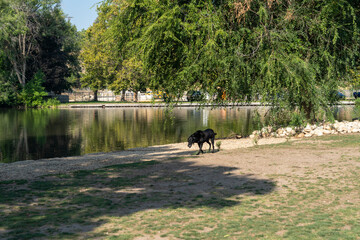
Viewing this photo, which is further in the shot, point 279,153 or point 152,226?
point 279,153

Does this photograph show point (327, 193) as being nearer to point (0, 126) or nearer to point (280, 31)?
point (280, 31)

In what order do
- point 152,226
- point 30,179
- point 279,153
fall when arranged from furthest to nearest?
point 279,153, point 30,179, point 152,226

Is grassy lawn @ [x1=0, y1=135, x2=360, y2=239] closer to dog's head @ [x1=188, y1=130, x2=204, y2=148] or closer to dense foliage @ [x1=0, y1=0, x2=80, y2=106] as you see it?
dog's head @ [x1=188, y1=130, x2=204, y2=148]

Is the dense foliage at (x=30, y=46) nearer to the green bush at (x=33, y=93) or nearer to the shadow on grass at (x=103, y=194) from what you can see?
the green bush at (x=33, y=93)

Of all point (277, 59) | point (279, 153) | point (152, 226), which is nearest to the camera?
point (152, 226)

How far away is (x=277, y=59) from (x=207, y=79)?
345 cm

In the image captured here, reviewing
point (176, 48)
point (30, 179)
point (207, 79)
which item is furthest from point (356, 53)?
point (30, 179)

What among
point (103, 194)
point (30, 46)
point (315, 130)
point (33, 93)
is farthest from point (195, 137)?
point (30, 46)

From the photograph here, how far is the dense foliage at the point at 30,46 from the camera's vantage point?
2448 inches

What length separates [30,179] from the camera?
37.4 ft

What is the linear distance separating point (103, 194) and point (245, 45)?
1218 centimetres

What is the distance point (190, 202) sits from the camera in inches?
346

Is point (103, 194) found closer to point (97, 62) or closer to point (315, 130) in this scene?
point (315, 130)

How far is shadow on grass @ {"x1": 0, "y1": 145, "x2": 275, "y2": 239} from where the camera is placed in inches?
288
